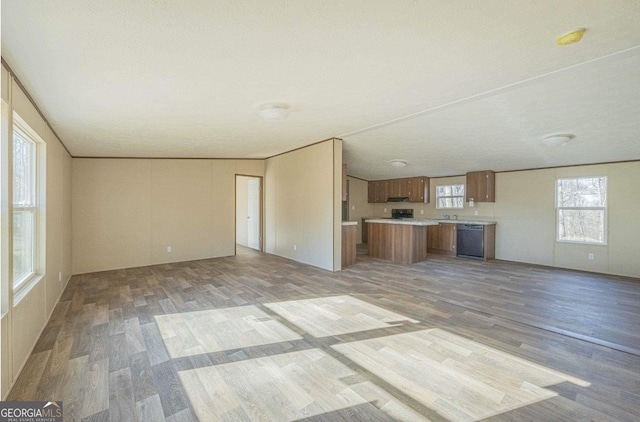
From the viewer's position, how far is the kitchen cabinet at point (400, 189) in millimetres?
8125

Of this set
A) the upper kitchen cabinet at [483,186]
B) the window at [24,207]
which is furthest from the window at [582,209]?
the window at [24,207]

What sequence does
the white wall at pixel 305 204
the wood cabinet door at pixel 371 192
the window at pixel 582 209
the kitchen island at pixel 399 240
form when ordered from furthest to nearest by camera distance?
the wood cabinet door at pixel 371 192
the kitchen island at pixel 399 240
the window at pixel 582 209
the white wall at pixel 305 204

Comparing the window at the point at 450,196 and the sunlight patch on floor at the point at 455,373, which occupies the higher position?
the window at the point at 450,196

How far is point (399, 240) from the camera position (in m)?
6.57

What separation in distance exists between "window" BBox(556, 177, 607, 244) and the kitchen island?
99.9 inches

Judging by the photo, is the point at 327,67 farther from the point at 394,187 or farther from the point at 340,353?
the point at 394,187

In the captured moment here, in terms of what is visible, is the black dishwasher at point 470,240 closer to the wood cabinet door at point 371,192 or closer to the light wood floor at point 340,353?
the light wood floor at point 340,353

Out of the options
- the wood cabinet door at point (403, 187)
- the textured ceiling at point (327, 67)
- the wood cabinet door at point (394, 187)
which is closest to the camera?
the textured ceiling at point (327, 67)

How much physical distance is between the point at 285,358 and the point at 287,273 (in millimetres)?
3032

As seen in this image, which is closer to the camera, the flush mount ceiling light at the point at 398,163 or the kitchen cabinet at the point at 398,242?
the kitchen cabinet at the point at 398,242

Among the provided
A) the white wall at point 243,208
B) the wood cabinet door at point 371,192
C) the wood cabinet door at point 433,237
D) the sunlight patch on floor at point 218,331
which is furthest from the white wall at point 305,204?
the wood cabinet door at point 371,192

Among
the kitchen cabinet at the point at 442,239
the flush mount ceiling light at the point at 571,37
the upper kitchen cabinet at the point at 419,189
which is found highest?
the flush mount ceiling light at the point at 571,37

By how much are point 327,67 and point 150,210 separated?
214 inches

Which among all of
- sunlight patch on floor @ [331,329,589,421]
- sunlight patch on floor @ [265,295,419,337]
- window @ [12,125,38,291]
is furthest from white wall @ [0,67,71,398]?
sunlight patch on floor @ [331,329,589,421]
